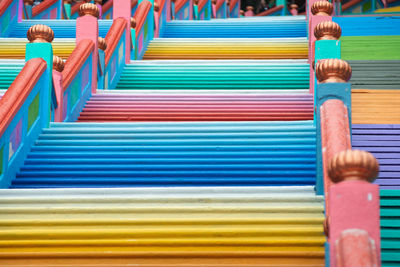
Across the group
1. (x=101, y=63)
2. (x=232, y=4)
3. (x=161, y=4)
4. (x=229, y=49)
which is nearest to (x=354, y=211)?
(x=101, y=63)

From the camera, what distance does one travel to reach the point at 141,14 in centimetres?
898

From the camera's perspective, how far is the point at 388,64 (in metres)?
7.14

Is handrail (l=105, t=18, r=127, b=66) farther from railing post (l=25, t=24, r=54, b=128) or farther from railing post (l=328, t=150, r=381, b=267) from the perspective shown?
railing post (l=328, t=150, r=381, b=267)

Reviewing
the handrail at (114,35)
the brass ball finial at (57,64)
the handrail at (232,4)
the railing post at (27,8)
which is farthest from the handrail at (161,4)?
the handrail at (232,4)

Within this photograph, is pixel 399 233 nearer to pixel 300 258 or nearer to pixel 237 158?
pixel 300 258

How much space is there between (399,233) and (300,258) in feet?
2.54

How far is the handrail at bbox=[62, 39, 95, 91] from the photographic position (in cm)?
591

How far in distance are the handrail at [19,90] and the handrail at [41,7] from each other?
7039 millimetres

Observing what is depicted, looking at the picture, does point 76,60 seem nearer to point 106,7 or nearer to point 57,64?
point 57,64

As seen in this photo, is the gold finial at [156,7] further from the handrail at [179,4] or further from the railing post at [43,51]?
the railing post at [43,51]

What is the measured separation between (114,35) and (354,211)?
205 inches

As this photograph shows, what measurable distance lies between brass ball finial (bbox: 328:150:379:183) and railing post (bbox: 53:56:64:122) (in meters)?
3.29

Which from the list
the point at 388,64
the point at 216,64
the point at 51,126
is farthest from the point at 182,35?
the point at 51,126

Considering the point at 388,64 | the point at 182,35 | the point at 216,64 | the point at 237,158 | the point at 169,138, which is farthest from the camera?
the point at 182,35
